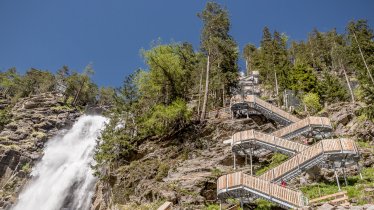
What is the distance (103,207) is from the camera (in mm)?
33438

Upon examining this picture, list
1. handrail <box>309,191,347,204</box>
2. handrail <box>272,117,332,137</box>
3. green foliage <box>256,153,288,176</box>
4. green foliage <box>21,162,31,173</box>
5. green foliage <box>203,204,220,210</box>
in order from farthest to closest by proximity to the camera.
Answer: green foliage <box>21,162,31,173</box>
handrail <box>272,117,332,137</box>
green foliage <box>256,153,288,176</box>
green foliage <box>203,204,220,210</box>
handrail <box>309,191,347,204</box>

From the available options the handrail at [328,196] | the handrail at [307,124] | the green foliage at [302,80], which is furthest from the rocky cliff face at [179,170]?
the green foliage at [302,80]

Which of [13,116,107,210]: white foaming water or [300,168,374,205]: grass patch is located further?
[13,116,107,210]: white foaming water

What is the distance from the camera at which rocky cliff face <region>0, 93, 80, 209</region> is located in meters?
52.8

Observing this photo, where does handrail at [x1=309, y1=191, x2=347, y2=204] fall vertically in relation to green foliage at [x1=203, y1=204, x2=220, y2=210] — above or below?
above

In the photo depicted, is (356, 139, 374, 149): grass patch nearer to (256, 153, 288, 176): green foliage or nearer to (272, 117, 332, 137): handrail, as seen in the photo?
(272, 117, 332, 137): handrail

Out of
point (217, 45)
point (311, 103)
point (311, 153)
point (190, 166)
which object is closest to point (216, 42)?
point (217, 45)

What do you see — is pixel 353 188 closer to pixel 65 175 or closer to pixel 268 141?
pixel 268 141

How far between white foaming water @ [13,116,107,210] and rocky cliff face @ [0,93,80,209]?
172 cm

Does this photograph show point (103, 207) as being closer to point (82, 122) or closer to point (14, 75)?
point (82, 122)

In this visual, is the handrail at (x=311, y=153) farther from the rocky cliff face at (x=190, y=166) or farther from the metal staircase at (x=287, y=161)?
the rocky cliff face at (x=190, y=166)

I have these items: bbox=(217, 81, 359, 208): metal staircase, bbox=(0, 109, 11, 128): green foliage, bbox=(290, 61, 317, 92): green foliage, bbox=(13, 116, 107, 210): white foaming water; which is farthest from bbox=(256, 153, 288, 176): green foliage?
bbox=(0, 109, 11, 128): green foliage

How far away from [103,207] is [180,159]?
903 cm

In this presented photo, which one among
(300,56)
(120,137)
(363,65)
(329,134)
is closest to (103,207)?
(120,137)
